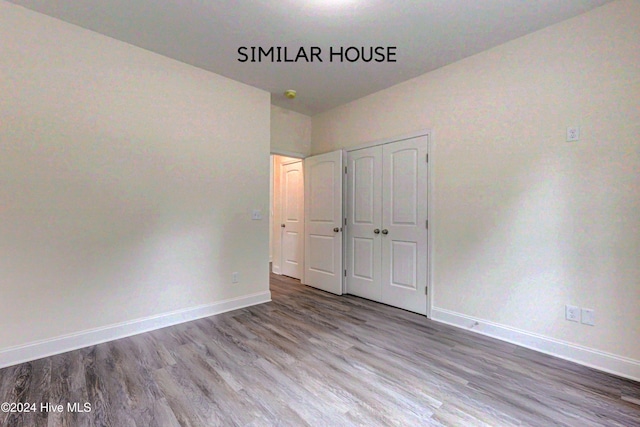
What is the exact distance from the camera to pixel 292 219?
4754 mm

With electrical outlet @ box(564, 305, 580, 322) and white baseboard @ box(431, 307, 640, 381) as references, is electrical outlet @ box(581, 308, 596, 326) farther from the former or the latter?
white baseboard @ box(431, 307, 640, 381)

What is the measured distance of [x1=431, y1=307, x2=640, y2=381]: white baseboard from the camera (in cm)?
199

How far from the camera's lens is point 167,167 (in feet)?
9.25

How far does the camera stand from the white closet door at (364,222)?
3586mm

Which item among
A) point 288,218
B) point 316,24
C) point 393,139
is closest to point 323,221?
point 288,218

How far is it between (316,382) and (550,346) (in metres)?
1.93

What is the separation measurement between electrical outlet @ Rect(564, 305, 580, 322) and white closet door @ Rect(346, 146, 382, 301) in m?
1.79

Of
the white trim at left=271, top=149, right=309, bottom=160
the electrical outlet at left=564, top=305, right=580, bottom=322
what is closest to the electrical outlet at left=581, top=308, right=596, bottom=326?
the electrical outlet at left=564, top=305, right=580, bottom=322

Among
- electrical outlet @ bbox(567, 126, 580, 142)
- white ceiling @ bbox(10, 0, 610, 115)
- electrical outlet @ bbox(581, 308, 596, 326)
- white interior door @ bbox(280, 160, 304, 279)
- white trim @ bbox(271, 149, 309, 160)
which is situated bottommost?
electrical outlet @ bbox(581, 308, 596, 326)

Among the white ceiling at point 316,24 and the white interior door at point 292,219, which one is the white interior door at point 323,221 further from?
the white ceiling at point 316,24

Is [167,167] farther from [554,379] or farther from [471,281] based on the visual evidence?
[554,379]

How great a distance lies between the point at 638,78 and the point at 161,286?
420 cm

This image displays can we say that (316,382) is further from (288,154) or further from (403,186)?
(288,154)

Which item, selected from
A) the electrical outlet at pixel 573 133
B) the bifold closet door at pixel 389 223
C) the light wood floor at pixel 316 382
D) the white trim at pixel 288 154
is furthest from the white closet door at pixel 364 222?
the electrical outlet at pixel 573 133
